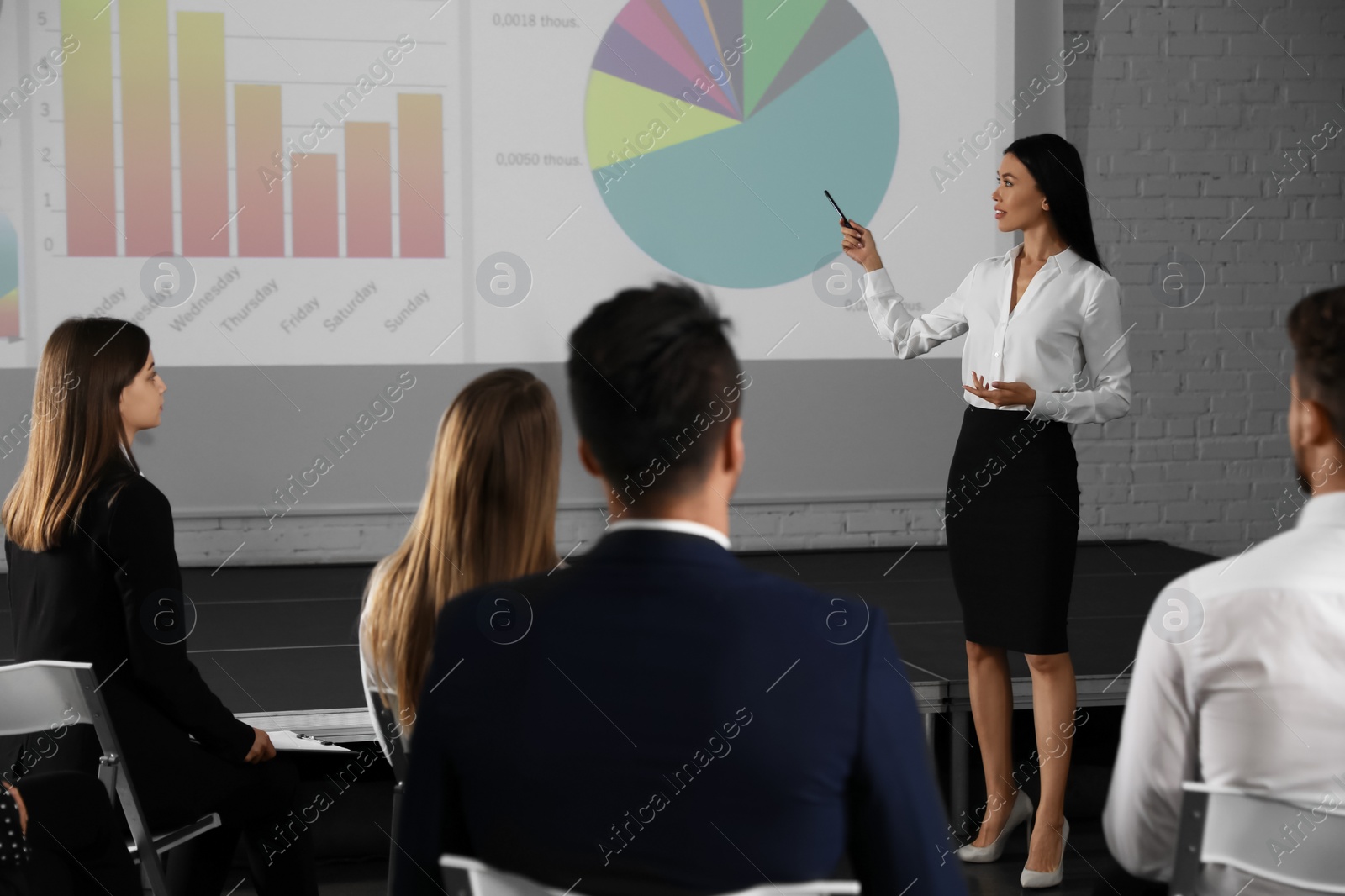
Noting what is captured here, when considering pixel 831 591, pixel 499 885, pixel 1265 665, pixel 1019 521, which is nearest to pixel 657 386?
pixel 499 885

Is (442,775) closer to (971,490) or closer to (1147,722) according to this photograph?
(1147,722)

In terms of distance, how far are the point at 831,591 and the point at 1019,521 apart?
1.57 metres

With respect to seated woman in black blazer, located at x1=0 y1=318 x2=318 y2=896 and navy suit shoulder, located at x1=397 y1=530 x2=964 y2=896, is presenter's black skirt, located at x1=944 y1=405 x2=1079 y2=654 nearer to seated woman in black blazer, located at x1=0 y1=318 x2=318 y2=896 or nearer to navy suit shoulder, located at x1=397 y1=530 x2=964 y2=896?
seated woman in black blazer, located at x1=0 y1=318 x2=318 y2=896

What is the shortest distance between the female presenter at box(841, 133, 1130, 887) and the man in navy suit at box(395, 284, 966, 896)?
5.14 feet

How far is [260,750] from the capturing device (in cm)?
192

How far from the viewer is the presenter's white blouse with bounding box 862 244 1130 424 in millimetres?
Result: 2332

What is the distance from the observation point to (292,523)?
4.45 meters

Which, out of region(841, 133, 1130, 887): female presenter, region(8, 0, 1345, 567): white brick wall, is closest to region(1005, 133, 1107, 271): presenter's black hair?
region(841, 133, 1130, 887): female presenter

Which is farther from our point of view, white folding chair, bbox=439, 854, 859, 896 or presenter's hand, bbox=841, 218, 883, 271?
presenter's hand, bbox=841, 218, 883, 271

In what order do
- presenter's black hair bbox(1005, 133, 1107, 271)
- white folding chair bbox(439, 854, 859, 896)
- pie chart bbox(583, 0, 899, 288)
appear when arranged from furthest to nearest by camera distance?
pie chart bbox(583, 0, 899, 288)
presenter's black hair bbox(1005, 133, 1107, 271)
white folding chair bbox(439, 854, 859, 896)

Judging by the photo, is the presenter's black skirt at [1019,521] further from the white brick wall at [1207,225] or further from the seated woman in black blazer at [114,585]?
the white brick wall at [1207,225]

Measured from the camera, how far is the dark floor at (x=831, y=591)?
2639 mm

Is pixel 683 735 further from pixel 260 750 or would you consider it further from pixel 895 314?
pixel 895 314

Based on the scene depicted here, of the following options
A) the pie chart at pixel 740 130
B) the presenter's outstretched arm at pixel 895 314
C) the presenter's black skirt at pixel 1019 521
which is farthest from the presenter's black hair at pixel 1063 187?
the pie chart at pixel 740 130
